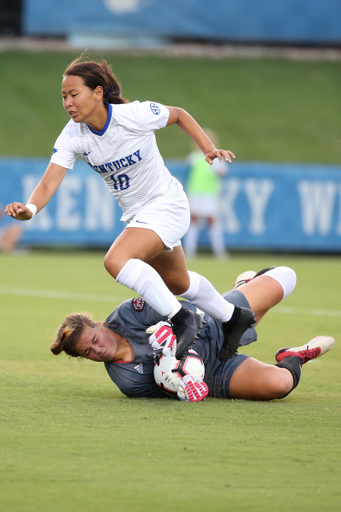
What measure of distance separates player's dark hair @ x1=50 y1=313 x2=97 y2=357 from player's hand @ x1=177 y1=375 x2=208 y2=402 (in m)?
0.61

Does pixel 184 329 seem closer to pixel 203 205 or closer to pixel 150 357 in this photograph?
pixel 150 357

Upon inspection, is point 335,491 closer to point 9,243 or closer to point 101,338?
point 101,338

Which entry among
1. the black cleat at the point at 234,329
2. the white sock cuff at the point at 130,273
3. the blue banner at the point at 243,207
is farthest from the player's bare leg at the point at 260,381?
the blue banner at the point at 243,207

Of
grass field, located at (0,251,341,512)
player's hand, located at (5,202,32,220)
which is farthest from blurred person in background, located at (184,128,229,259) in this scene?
player's hand, located at (5,202,32,220)

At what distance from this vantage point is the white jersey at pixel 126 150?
461 cm

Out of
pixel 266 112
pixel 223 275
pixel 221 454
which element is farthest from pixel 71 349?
pixel 266 112

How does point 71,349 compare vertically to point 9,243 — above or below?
above

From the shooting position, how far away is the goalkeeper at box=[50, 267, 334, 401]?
432 centimetres

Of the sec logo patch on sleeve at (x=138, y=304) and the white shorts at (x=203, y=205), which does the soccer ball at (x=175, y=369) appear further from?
the white shorts at (x=203, y=205)

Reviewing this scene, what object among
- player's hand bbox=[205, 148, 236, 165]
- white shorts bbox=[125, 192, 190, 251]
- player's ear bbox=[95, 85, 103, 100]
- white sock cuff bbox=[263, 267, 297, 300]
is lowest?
white sock cuff bbox=[263, 267, 297, 300]

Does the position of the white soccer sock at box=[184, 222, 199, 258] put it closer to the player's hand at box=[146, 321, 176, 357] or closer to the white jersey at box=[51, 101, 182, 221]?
the white jersey at box=[51, 101, 182, 221]

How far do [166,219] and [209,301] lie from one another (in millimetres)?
555

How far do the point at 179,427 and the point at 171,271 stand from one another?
1219 mm

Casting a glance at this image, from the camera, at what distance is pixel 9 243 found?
1403 cm
